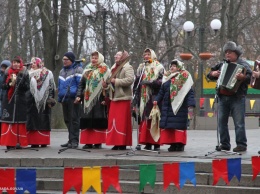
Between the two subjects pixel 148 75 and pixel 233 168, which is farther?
pixel 148 75

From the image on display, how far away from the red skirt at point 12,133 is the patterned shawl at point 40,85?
0.57 meters

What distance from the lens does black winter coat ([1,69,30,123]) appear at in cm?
1418

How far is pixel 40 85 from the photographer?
14.7 metres

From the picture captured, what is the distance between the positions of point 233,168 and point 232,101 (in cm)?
270

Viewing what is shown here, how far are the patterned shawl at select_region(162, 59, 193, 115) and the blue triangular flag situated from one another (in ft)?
9.53

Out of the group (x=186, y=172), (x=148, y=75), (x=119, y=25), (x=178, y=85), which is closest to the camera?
(x=186, y=172)

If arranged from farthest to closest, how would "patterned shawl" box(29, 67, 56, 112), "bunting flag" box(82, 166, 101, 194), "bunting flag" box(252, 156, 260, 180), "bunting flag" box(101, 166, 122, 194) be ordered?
"patterned shawl" box(29, 67, 56, 112), "bunting flag" box(252, 156, 260, 180), "bunting flag" box(101, 166, 122, 194), "bunting flag" box(82, 166, 101, 194)

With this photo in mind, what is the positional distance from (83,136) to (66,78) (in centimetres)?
115

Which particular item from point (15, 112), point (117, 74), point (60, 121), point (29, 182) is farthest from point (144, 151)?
point (60, 121)

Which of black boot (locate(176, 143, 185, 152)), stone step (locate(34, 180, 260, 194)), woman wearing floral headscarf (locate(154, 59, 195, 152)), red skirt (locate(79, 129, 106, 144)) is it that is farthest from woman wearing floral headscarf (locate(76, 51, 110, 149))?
stone step (locate(34, 180, 260, 194))

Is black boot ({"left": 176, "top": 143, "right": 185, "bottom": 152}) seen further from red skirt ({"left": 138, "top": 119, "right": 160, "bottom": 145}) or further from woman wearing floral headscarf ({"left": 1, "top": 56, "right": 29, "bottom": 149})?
woman wearing floral headscarf ({"left": 1, "top": 56, "right": 29, "bottom": 149})

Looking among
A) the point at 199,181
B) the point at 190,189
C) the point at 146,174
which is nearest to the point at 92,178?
the point at 146,174

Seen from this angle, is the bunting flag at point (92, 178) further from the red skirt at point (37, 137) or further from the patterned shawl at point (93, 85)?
the red skirt at point (37, 137)

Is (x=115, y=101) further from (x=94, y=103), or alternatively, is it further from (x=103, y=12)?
(x=103, y=12)
